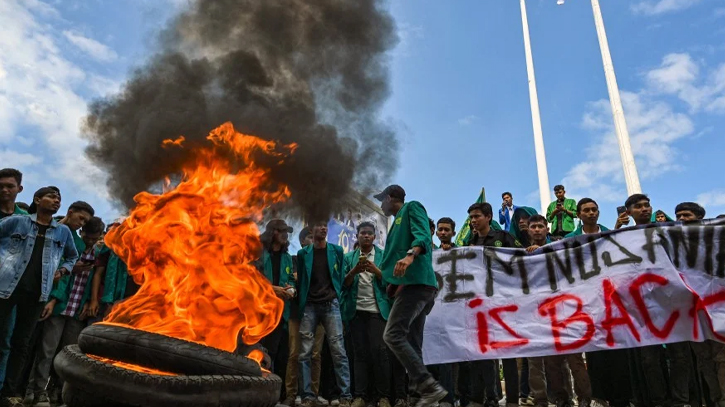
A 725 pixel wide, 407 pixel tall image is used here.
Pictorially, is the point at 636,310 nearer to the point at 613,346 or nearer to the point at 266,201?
the point at 613,346

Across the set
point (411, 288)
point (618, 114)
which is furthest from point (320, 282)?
point (618, 114)

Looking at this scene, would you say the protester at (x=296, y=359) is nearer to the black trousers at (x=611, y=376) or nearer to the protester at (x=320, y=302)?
the protester at (x=320, y=302)

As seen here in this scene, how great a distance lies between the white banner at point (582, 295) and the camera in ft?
20.4

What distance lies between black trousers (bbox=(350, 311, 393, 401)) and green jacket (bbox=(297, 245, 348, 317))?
57 centimetres

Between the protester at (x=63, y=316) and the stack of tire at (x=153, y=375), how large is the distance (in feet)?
9.27

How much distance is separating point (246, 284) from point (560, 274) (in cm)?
429

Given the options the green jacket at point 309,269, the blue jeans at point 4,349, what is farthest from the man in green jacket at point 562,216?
the blue jeans at point 4,349

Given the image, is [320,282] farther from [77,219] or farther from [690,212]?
[690,212]

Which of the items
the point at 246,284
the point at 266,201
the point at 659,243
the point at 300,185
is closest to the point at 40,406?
the point at 246,284

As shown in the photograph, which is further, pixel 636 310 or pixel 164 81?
pixel 164 81

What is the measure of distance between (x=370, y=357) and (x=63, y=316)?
4122 mm

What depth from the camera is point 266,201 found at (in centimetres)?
598

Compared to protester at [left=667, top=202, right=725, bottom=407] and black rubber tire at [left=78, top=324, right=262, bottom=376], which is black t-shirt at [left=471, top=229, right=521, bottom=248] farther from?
black rubber tire at [left=78, top=324, right=262, bottom=376]

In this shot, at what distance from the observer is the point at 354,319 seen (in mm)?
7637
